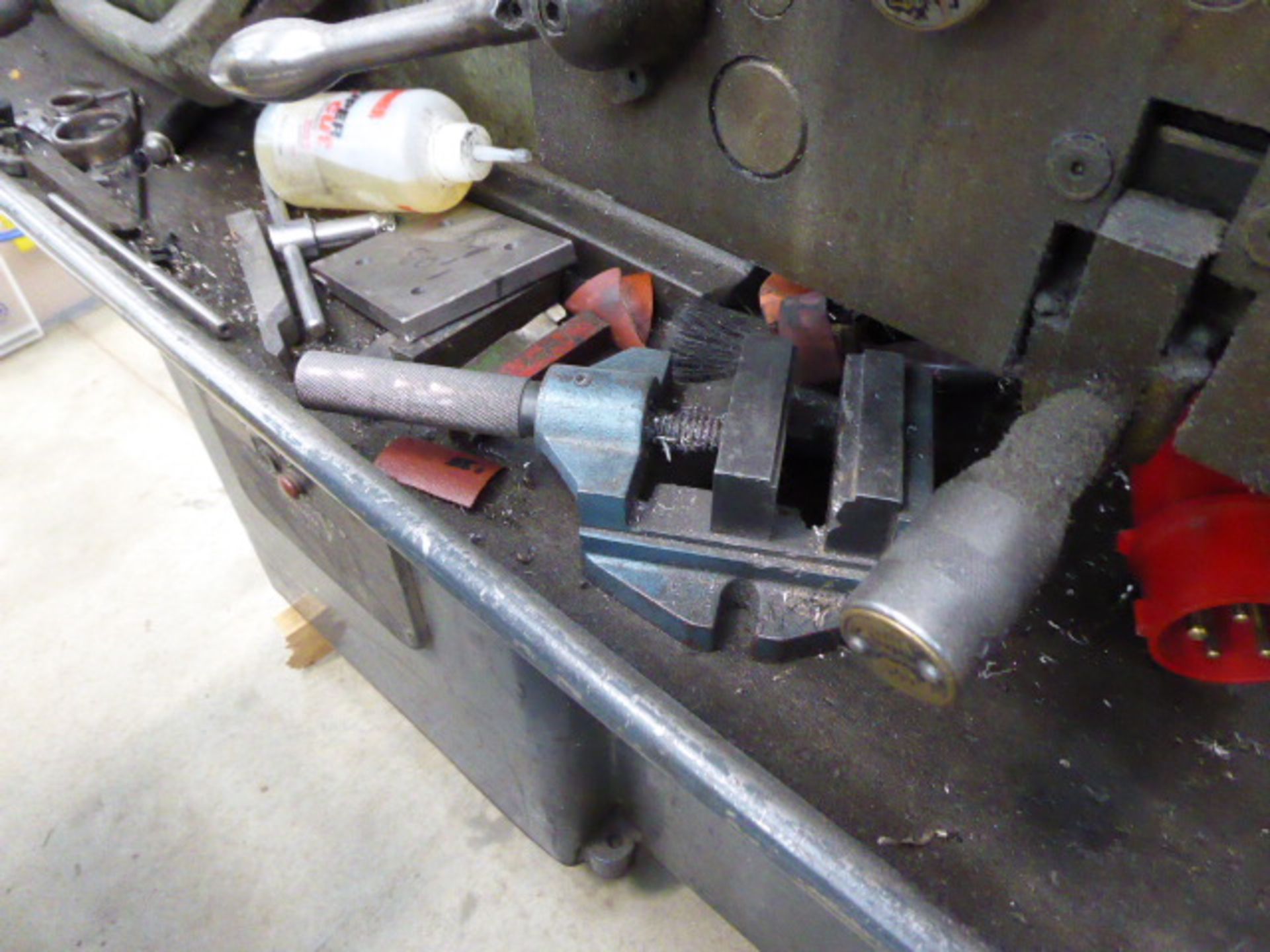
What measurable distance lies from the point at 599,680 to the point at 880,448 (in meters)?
0.25

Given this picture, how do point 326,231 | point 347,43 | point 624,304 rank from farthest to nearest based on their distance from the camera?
point 326,231
point 624,304
point 347,43

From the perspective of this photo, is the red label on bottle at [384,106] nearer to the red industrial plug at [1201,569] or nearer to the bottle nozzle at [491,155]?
the bottle nozzle at [491,155]

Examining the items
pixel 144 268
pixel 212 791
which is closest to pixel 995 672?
pixel 144 268

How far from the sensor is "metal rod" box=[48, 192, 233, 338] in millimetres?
895

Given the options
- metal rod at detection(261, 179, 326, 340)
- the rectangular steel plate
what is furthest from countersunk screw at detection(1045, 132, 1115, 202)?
metal rod at detection(261, 179, 326, 340)

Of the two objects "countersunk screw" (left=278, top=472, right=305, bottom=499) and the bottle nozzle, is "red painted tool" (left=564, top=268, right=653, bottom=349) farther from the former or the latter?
"countersunk screw" (left=278, top=472, right=305, bottom=499)

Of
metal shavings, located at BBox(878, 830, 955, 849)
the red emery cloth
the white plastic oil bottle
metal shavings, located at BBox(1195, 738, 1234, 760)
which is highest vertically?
the white plastic oil bottle

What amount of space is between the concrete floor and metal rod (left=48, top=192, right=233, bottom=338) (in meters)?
0.76

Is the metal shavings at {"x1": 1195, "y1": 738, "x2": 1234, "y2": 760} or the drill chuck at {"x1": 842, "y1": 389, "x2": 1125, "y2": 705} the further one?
the metal shavings at {"x1": 1195, "y1": 738, "x2": 1234, "y2": 760}

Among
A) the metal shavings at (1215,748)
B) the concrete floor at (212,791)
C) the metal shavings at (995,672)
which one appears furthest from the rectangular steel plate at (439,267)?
the concrete floor at (212,791)

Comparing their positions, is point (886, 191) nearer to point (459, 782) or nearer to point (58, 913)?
point (459, 782)

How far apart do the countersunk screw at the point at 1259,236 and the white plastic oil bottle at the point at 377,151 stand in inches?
26.4

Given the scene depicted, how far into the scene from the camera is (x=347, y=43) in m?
0.65

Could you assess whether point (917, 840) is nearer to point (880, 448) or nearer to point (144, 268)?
point (880, 448)
